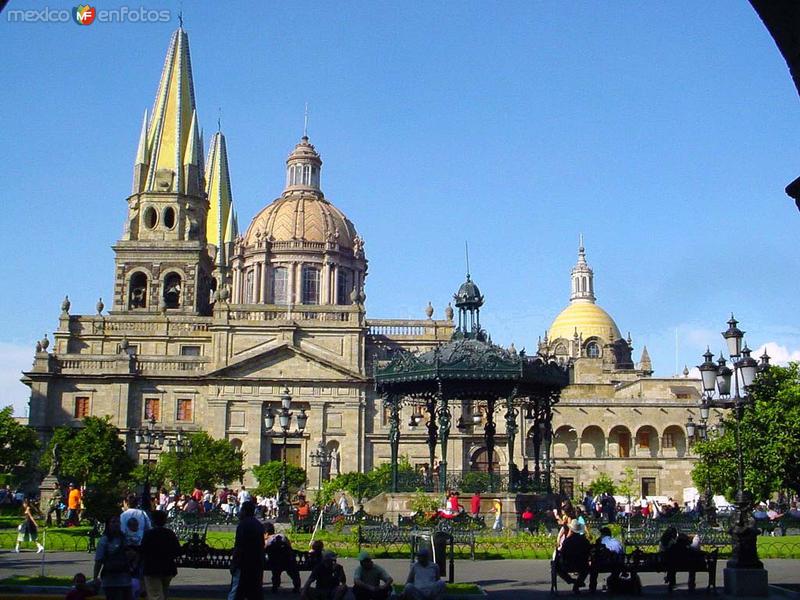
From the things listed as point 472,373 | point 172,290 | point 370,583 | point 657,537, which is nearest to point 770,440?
point 657,537

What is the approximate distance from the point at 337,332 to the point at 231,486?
10.7 m

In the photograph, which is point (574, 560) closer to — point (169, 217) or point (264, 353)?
point (264, 353)

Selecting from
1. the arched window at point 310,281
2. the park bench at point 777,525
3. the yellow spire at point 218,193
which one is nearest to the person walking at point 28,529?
the park bench at point 777,525

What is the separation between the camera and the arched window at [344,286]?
213 feet

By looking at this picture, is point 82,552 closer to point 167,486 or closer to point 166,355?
point 167,486

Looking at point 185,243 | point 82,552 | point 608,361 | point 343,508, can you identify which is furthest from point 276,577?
point 608,361

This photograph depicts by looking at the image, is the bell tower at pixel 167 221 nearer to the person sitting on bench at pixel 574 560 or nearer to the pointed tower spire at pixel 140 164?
the pointed tower spire at pixel 140 164

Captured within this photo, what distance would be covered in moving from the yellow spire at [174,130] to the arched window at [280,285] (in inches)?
292

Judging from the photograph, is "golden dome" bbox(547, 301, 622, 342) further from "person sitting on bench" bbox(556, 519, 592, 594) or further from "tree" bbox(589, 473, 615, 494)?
"person sitting on bench" bbox(556, 519, 592, 594)

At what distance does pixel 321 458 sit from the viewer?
2061 inches

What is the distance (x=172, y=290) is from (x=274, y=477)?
18804mm

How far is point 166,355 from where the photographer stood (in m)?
59.4

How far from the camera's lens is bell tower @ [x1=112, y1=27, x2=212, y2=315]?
209 feet

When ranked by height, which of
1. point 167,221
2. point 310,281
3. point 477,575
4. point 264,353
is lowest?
point 477,575
